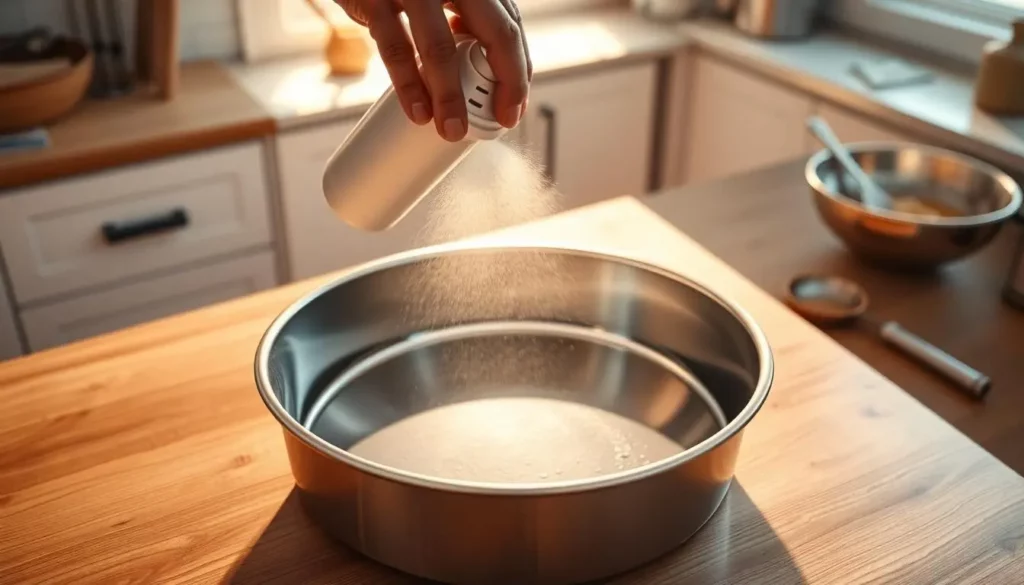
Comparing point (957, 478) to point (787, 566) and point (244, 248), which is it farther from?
point (244, 248)

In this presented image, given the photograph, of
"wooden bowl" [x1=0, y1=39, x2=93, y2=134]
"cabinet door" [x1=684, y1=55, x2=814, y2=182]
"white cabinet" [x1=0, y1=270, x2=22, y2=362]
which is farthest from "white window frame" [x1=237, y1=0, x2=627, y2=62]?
"cabinet door" [x1=684, y1=55, x2=814, y2=182]

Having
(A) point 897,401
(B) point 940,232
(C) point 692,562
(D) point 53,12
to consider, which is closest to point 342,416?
(C) point 692,562

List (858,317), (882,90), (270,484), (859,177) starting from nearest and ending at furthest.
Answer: (270,484)
(858,317)
(859,177)
(882,90)

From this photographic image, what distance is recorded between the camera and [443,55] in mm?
640

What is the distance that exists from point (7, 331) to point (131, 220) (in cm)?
29

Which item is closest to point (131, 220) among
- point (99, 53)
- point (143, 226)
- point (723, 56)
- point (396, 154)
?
point (143, 226)

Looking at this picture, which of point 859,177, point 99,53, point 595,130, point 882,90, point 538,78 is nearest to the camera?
point 859,177

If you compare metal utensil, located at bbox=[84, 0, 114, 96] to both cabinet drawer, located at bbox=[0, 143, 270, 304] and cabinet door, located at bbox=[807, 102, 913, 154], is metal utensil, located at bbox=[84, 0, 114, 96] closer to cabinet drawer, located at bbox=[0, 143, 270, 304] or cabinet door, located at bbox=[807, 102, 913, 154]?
cabinet drawer, located at bbox=[0, 143, 270, 304]

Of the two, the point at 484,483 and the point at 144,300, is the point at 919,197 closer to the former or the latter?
the point at 484,483

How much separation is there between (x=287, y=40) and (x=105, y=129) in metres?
0.55

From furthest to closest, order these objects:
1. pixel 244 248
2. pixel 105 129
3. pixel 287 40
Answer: pixel 287 40
pixel 244 248
pixel 105 129

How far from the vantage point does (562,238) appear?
1134mm

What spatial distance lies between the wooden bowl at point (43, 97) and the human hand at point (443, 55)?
3.82 feet

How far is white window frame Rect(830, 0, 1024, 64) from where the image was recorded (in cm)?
185
